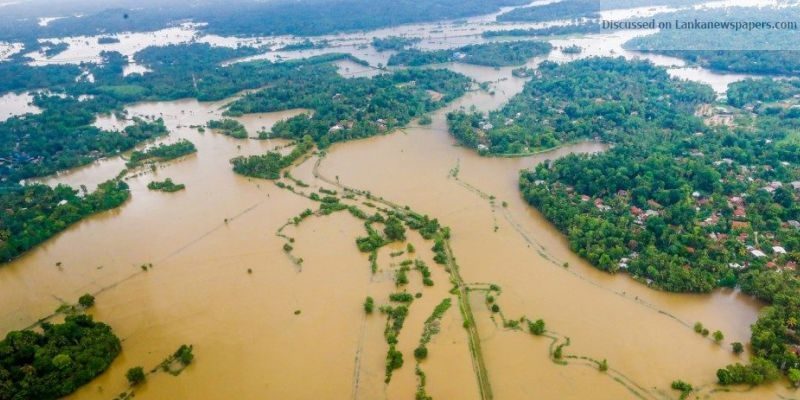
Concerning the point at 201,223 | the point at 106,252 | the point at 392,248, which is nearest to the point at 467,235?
the point at 392,248

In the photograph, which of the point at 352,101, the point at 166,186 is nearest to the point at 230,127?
the point at 352,101

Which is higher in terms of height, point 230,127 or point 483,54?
point 483,54

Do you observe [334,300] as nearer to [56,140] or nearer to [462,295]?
[462,295]

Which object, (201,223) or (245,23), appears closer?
(201,223)

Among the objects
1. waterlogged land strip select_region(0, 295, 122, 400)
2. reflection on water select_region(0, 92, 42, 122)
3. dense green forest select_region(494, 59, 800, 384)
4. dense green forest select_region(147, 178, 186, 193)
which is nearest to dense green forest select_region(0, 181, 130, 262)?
dense green forest select_region(147, 178, 186, 193)

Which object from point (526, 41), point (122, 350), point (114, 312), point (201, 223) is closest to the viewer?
point (122, 350)

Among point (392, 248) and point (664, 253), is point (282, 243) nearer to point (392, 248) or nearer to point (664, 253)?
point (392, 248)

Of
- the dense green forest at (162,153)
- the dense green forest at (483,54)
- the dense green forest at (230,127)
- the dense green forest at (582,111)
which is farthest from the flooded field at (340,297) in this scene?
the dense green forest at (483,54)
